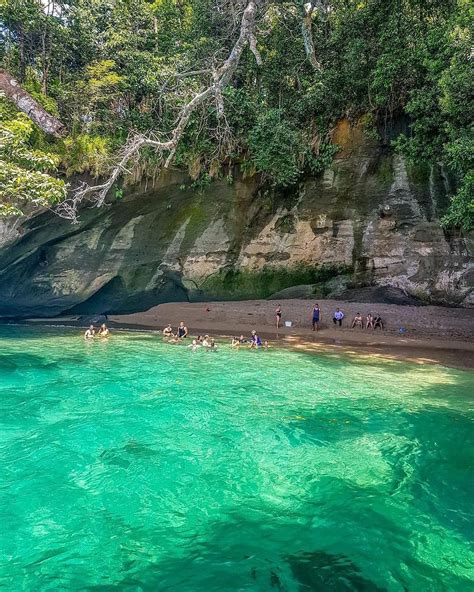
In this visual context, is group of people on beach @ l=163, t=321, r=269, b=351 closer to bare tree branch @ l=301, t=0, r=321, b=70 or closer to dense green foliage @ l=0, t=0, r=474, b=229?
dense green foliage @ l=0, t=0, r=474, b=229

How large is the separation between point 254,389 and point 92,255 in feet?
50.6

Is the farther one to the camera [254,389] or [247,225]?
[247,225]

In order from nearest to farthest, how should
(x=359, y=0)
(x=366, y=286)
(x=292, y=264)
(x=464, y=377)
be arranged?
(x=464, y=377), (x=359, y=0), (x=366, y=286), (x=292, y=264)

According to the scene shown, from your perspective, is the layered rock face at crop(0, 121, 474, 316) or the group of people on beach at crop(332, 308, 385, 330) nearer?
the group of people on beach at crop(332, 308, 385, 330)

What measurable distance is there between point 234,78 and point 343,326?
1265 centimetres

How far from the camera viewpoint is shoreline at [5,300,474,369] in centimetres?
1668

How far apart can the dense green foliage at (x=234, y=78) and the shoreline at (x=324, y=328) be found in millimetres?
6360

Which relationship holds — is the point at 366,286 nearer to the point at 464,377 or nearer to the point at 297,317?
the point at 297,317

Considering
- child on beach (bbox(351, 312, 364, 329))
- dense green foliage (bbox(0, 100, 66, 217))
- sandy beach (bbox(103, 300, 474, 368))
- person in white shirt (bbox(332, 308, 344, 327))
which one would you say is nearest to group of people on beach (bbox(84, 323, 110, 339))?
sandy beach (bbox(103, 300, 474, 368))

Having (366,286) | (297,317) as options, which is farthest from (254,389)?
(366,286)

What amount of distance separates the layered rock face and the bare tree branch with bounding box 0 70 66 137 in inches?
182

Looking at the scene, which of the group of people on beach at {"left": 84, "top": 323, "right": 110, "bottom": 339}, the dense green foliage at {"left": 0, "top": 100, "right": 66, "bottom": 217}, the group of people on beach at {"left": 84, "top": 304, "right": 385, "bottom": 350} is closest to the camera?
the dense green foliage at {"left": 0, "top": 100, "right": 66, "bottom": 217}

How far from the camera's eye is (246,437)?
8672 millimetres

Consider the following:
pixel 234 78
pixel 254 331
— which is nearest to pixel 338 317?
pixel 254 331
